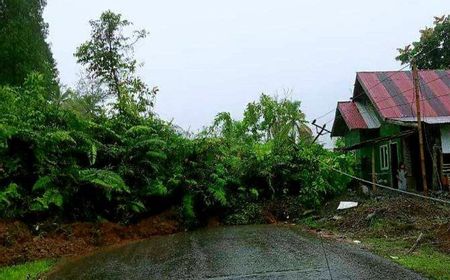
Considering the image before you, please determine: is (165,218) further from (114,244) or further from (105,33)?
(105,33)

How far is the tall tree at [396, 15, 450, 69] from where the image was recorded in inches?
1166

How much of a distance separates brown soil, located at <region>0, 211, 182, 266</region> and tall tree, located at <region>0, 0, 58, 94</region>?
10455 millimetres

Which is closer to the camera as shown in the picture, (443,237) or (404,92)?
(443,237)

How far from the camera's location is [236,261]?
7.45 meters

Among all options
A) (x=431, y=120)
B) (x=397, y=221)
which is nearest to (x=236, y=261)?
(x=397, y=221)

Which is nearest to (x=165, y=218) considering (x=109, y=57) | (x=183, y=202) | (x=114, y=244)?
(x=183, y=202)

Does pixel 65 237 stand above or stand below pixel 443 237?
above

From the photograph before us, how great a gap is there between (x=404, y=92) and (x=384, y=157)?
3.19 m

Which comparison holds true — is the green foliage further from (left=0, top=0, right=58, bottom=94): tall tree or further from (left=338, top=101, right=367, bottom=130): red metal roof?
(left=338, top=101, right=367, bottom=130): red metal roof

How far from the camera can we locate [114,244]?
1045cm

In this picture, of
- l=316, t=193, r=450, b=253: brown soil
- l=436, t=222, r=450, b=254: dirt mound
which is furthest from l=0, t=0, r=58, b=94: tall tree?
l=436, t=222, r=450, b=254: dirt mound

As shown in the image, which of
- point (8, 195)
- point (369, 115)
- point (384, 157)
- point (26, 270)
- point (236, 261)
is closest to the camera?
point (236, 261)

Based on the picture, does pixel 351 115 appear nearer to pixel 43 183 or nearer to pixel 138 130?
pixel 138 130

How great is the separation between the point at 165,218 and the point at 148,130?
9.11 feet
